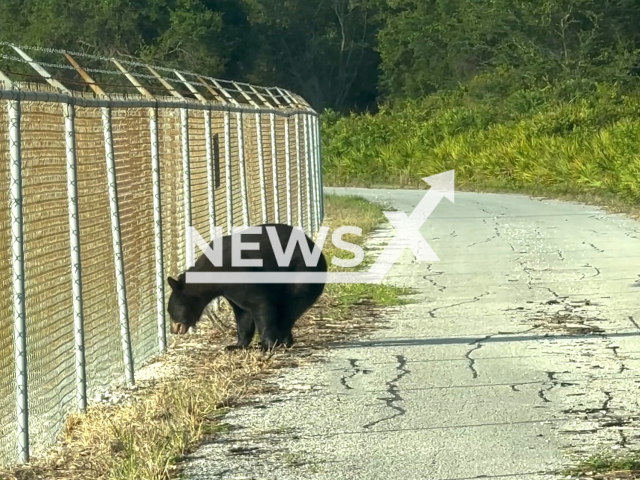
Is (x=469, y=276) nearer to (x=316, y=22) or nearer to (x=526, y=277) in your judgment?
(x=526, y=277)

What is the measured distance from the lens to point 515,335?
33.3 ft

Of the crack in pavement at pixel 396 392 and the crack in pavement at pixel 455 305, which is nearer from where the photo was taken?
the crack in pavement at pixel 396 392

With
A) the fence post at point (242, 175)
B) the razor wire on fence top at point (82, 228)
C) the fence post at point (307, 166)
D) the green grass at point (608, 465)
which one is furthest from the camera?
the fence post at point (307, 166)

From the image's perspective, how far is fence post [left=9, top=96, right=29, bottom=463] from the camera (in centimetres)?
612

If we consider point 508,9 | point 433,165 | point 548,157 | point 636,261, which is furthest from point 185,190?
point 508,9

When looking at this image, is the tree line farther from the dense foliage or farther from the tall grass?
the tall grass

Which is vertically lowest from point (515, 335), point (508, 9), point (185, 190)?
point (515, 335)

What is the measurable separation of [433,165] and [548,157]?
14.7ft

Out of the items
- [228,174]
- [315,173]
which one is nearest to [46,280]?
[228,174]

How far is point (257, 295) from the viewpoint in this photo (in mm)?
9133

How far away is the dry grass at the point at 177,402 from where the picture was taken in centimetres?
619

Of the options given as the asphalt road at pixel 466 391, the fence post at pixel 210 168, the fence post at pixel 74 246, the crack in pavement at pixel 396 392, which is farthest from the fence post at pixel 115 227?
the fence post at pixel 210 168

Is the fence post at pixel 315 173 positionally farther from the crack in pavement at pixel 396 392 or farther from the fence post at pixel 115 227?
the fence post at pixel 115 227

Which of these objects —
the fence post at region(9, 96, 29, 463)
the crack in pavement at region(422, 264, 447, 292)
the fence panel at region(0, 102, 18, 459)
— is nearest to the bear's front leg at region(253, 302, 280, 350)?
the fence panel at region(0, 102, 18, 459)
